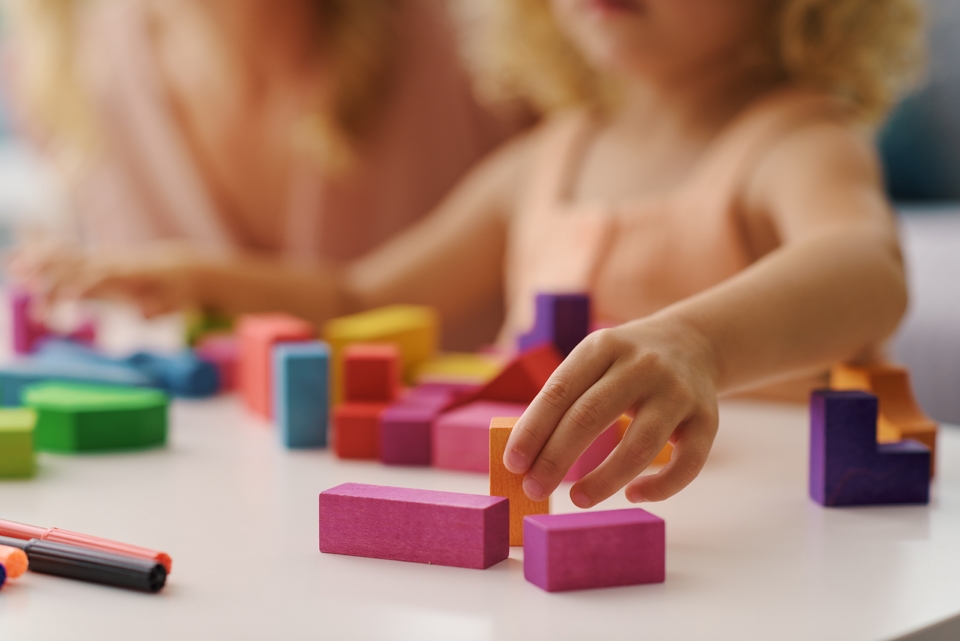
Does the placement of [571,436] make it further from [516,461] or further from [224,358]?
[224,358]

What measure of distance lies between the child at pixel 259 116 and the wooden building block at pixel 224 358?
37cm

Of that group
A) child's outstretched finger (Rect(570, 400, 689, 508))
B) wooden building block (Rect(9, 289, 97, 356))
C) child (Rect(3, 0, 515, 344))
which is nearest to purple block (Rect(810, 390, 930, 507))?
child's outstretched finger (Rect(570, 400, 689, 508))

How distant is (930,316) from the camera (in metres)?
0.98

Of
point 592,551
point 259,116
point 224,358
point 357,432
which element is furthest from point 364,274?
point 592,551

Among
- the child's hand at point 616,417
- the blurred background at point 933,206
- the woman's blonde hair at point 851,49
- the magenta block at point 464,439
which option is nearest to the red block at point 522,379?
the magenta block at point 464,439

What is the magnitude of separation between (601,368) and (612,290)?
16.7 inches

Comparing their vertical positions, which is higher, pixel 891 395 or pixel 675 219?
pixel 675 219

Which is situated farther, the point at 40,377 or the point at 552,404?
the point at 40,377

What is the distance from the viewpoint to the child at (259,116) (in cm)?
121

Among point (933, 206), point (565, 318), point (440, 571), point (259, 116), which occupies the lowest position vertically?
point (440, 571)

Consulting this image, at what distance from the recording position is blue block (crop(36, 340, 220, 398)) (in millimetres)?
736

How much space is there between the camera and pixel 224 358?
0.78 m

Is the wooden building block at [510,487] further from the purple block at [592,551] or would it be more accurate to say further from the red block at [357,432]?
the red block at [357,432]

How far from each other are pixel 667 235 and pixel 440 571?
489 mm
